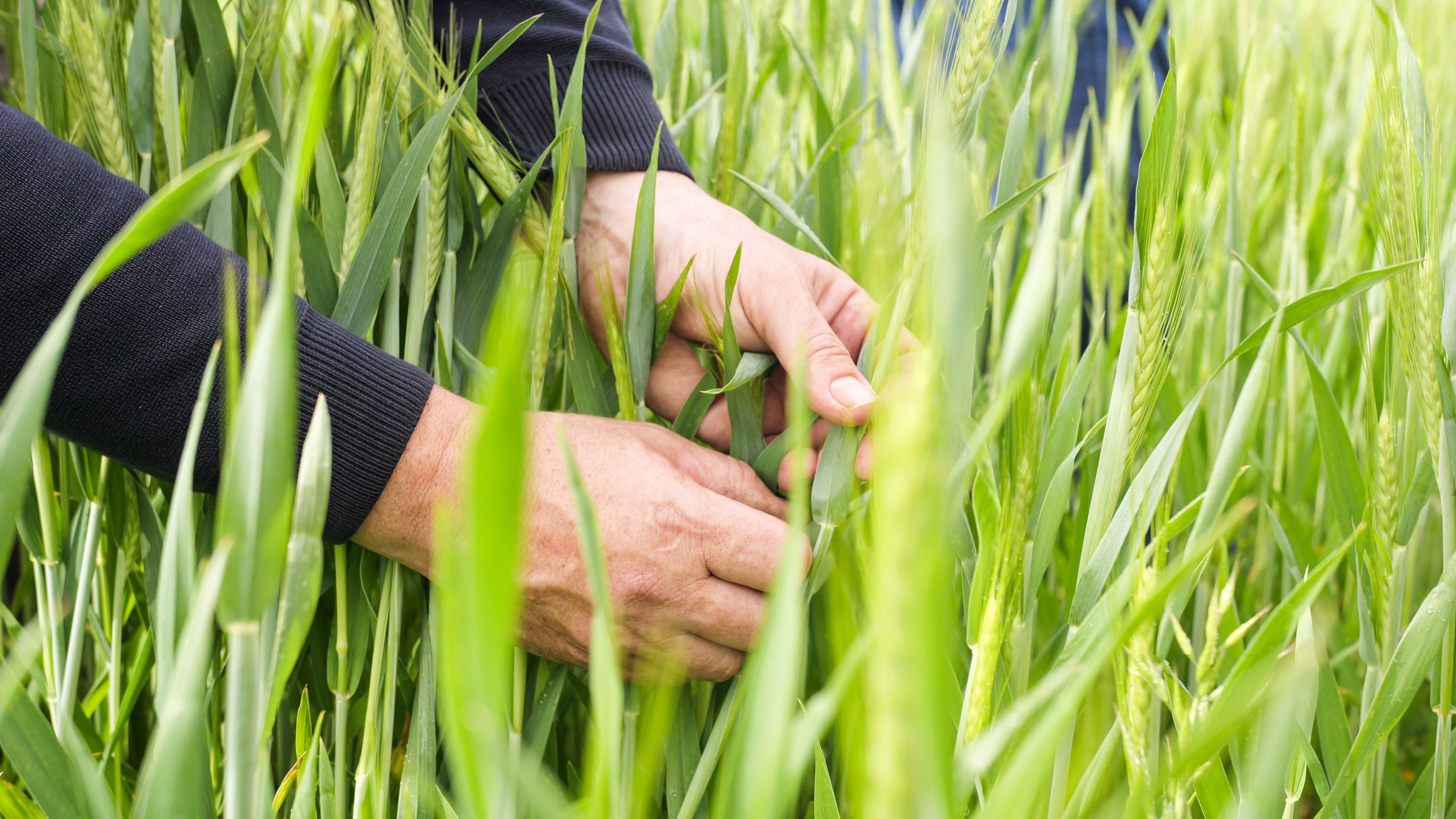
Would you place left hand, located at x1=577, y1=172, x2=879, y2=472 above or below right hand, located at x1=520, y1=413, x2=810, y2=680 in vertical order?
above

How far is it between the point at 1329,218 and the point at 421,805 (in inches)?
33.2

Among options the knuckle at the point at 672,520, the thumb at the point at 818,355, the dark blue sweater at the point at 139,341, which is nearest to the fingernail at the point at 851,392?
the thumb at the point at 818,355

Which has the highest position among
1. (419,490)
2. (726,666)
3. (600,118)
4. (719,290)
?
(600,118)

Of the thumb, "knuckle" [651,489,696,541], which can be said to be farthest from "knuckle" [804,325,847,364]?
"knuckle" [651,489,696,541]

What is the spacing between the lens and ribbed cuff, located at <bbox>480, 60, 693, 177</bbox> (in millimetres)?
630

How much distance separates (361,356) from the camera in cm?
44

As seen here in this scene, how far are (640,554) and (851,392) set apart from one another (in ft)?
0.47

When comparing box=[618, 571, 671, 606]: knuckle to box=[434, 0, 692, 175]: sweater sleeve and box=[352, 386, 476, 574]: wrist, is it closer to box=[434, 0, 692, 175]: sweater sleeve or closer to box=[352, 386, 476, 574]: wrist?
box=[352, 386, 476, 574]: wrist

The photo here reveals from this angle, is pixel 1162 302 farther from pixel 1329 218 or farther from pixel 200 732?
pixel 1329 218

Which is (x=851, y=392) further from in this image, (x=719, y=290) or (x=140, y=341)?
(x=140, y=341)

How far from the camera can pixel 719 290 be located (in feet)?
→ 1.96

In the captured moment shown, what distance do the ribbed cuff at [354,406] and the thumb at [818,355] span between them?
197mm

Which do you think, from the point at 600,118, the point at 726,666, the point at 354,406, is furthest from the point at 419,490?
the point at 600,118

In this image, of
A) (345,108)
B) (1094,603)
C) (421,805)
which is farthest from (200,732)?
(345,108)
